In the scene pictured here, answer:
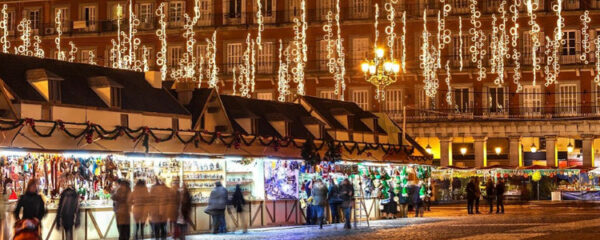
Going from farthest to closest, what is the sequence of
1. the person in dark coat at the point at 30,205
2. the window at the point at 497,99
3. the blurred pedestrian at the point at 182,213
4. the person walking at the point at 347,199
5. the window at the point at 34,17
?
the window at the point at 34,17, the window at the point at 497,99, the person walking at the point at 347,199, the blurred pedestrian at the point at 182,213, the person in dark coat at the point at 30,205

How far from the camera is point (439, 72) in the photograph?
55.8 m

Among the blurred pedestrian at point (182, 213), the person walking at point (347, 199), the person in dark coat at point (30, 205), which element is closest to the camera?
the person in dark coat at point (30, 205)

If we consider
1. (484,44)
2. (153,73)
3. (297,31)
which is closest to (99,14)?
(297,31)

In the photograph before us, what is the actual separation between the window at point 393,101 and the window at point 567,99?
812cm

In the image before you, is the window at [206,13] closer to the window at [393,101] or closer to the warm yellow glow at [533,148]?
the window at [393,101]

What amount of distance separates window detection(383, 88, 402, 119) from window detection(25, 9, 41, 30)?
19.6 metres

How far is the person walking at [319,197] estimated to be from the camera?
89.6ft

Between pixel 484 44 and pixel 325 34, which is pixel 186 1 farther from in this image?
pixel 484 44

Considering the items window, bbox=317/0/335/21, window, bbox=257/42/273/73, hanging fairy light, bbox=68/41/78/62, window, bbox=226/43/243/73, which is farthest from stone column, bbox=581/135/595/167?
hanging fairy light, bbox=68/41/78/62

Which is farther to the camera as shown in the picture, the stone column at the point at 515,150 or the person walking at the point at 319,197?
the stone column at the point at 515,150

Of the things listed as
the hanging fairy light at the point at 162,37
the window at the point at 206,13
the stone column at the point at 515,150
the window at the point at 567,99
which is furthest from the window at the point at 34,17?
the window at the point at 567,99

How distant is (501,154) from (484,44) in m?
7.16

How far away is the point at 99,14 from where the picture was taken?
195 feet

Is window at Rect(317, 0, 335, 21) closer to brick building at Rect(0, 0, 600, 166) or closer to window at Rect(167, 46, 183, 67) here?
brick building at Rect(0, 0, 600, 166)
